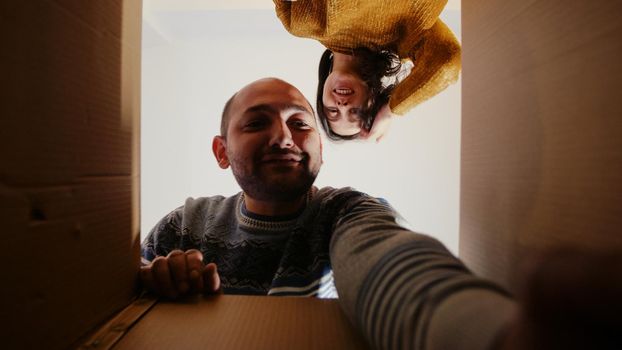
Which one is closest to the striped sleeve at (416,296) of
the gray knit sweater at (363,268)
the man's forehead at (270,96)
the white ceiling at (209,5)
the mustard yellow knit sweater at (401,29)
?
the gray knit sweater at (363,268)

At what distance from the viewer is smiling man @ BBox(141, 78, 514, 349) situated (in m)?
0.23

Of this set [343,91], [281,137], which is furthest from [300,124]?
[343,91]

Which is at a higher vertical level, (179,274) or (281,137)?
(281,137)

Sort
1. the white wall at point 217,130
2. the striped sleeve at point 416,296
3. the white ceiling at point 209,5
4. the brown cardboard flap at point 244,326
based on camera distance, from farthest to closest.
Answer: the white wall at point 217,130 < the white ceiling at point 209,5 < the brown cardboard flap at point 244,326 < the striped sleeve at point 416,296

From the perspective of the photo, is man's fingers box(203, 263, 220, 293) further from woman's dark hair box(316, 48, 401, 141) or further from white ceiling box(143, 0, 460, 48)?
white ceiling box(143, 0, 460, 48)

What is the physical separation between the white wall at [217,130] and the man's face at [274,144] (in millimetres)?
855

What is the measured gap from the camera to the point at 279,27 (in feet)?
4.97

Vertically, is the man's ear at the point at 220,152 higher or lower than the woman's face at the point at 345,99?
lower

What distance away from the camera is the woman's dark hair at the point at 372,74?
841 millimetres

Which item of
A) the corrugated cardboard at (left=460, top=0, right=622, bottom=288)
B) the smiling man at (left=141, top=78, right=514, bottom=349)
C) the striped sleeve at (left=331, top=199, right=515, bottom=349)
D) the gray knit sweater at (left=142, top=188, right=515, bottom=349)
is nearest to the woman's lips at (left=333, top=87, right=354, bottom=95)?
the smiling man at (left=141, top=78, right=514, bottom=349)

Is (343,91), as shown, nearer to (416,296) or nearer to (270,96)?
(270,96)

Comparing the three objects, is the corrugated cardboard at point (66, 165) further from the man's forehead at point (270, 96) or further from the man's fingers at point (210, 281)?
the man's forehead at point (270, 96)

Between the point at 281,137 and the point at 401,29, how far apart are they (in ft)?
0.98

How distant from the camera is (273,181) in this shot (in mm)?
766
